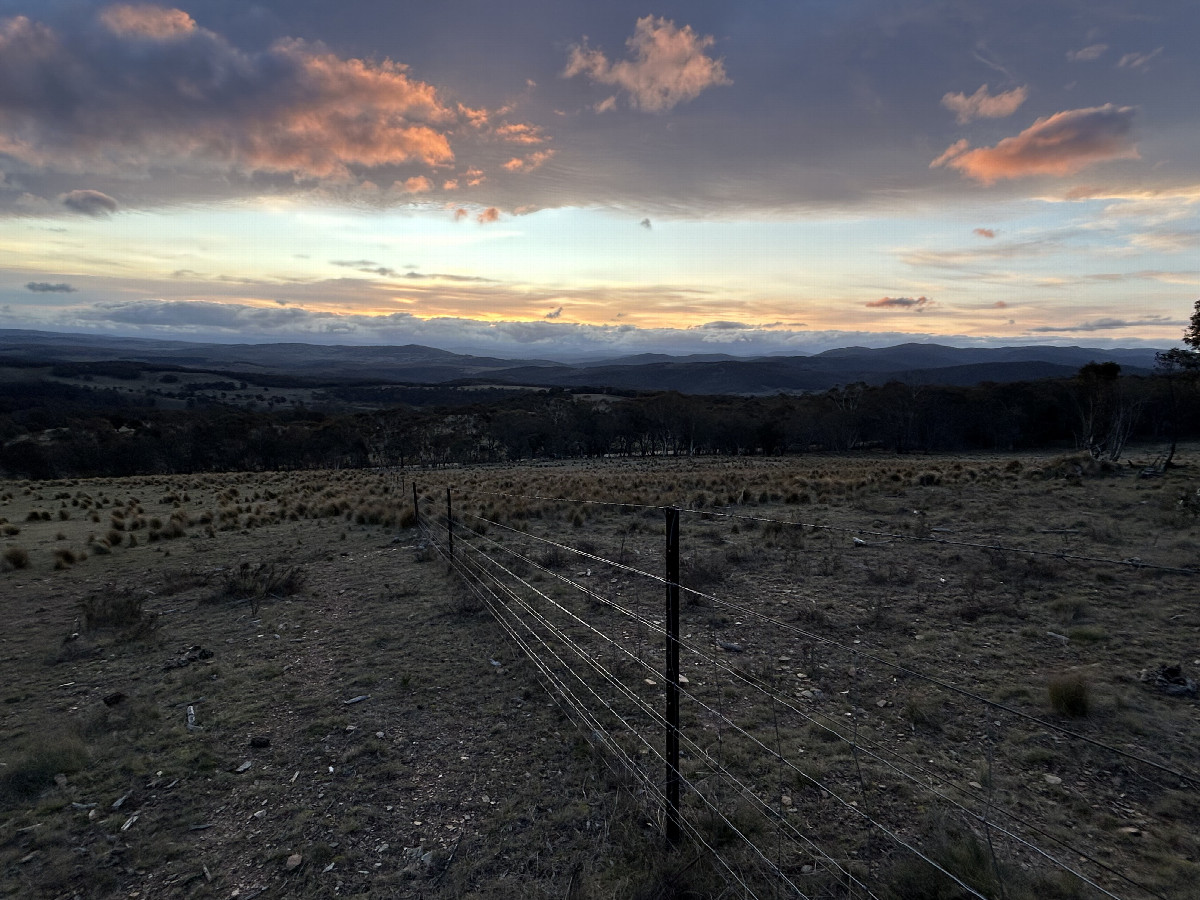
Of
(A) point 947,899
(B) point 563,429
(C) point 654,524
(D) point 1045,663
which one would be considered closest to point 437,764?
(A) point 947,899

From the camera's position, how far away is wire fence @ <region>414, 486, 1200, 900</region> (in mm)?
3783

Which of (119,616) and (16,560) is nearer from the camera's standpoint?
(119,616)

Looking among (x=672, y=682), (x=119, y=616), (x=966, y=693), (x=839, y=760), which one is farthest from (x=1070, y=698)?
(x=119, y=616)

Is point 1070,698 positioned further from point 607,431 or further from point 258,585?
point 607,431

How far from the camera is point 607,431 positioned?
73.3 m

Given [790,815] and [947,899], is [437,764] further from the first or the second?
[947,899]

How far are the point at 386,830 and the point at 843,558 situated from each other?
9.89 metres

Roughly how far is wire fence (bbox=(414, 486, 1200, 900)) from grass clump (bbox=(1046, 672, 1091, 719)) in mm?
162

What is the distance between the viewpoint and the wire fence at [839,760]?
12.4 feet

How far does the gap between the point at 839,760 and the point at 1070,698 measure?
2587 mm

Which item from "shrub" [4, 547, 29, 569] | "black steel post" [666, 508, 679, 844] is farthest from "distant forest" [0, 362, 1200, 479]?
"black steel post" [666, 508, 679, 844]

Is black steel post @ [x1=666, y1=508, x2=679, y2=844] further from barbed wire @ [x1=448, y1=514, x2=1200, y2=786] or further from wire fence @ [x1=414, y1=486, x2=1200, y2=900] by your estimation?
barbed wire @ [x1=448, y1=514, x2=1200, y2=786]

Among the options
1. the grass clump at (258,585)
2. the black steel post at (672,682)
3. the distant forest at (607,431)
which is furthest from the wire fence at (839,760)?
the distant forest at (607,431)

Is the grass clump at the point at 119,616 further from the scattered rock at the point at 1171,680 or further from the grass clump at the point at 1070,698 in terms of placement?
the scattered rock at the point at 1171,680
